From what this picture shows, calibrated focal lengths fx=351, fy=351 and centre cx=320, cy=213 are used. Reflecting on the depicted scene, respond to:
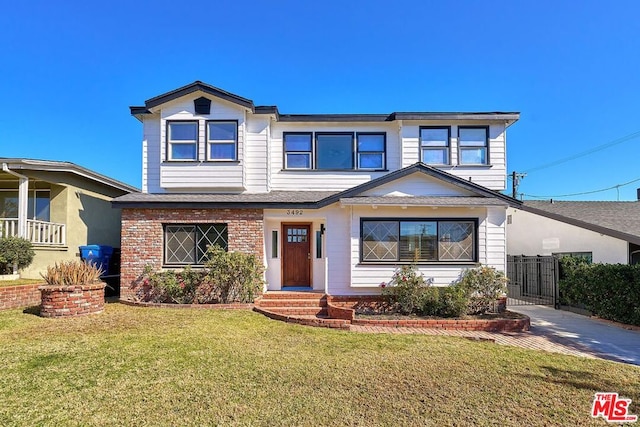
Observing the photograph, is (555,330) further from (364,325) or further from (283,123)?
(283,123)

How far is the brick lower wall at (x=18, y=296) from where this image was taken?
30.1ft

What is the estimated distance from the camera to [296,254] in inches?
475

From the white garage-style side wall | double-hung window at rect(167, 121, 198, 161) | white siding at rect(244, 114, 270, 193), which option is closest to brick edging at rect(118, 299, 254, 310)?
white siding at rect(244, 114, 270, 193)

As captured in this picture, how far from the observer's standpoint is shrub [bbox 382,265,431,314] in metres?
9.87

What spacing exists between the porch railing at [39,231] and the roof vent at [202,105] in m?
6.71

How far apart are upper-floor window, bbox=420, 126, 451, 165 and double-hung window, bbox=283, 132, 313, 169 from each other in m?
3.97

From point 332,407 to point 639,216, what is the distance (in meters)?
15.0

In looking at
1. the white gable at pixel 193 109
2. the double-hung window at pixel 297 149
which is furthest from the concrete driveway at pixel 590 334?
the white gable at pixel 193 109

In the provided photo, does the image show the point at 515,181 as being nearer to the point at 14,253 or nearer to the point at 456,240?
the point at 456,240

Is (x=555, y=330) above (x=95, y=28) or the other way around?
the other way around

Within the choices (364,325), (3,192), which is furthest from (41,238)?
(364,325)

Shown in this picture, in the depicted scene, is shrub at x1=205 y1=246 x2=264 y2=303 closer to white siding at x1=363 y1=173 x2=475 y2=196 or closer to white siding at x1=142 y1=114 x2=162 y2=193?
white siding at x1=142 y1=114 x2=162 y2=193

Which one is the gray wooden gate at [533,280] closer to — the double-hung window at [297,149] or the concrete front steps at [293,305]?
the concrete front steps at [293,305]

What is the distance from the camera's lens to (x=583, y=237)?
12.2 meters
